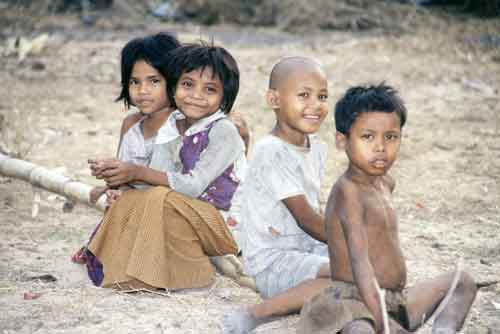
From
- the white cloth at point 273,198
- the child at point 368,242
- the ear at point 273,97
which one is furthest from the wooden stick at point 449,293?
the ear at point 273,97

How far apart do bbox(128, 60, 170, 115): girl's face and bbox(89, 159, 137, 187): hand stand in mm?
417

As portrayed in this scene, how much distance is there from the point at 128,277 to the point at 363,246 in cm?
116

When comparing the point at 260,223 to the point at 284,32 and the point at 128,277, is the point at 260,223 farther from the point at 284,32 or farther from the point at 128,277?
the point at 284,32

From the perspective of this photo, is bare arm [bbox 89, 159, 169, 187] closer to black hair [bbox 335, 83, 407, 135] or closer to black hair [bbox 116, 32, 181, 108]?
black hair [bbox 116, 32, 181, 108]

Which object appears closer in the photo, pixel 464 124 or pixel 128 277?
pixel 128 277

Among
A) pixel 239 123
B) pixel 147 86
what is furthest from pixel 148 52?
pixel 239 123

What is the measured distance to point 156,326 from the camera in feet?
10.1

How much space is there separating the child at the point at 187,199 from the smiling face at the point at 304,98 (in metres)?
0.43

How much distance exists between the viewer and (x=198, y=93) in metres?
3.48

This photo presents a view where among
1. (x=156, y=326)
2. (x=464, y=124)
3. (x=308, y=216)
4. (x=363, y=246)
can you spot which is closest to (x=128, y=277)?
(x=156, y=326)

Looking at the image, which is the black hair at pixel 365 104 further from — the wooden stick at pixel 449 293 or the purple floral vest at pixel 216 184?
the purple floral vest at pixel 216 184

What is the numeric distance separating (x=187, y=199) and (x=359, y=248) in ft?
3.35

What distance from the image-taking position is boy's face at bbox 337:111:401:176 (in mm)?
2727

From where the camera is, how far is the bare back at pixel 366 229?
8.95 feet
